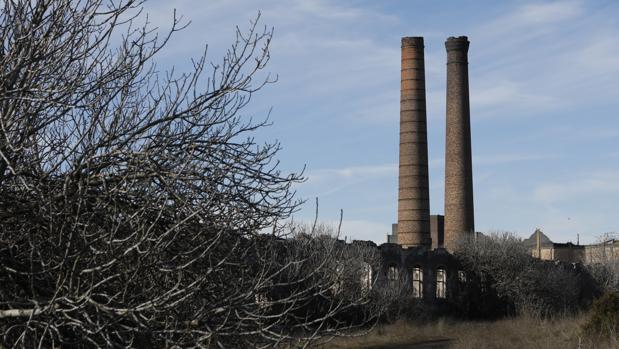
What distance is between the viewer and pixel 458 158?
48.9 metres

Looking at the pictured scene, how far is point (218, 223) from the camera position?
729 centimetres

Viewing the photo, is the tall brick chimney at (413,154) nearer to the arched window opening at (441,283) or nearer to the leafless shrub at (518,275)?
the arched window opening at (441,283)

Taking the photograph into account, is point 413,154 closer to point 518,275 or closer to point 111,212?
point 518,275

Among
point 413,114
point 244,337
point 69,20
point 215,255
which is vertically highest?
point 413,114

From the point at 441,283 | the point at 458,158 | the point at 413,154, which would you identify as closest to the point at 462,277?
the point at 441,283

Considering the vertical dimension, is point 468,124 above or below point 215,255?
above

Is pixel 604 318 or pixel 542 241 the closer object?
pixel 604 318

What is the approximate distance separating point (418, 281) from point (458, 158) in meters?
8.75

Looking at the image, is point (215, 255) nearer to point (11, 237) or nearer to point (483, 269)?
point (11, 237)

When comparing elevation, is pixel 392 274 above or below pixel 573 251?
below

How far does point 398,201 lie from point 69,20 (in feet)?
131

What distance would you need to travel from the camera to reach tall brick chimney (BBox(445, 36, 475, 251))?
160 feet

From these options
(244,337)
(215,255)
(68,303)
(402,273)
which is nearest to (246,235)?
(215,255)

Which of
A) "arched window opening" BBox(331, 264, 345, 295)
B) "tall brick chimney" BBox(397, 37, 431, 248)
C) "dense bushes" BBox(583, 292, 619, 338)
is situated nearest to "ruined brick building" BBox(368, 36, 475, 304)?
"tall brick chimney" BBox(397, 37, 431, 248)
